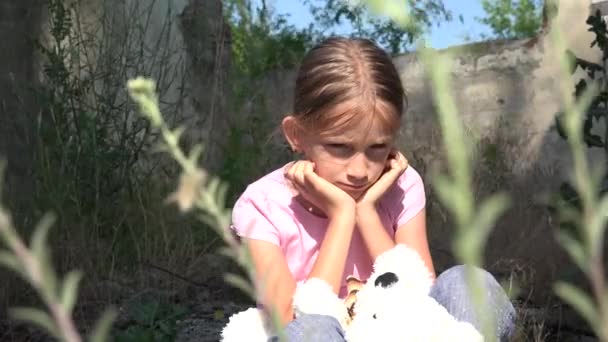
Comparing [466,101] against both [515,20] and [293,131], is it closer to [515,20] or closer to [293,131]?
[293,131]

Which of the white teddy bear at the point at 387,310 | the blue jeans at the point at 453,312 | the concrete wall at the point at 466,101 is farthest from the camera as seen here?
the concrete wall at the point at 466,101

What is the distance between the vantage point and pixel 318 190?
88.9 inches

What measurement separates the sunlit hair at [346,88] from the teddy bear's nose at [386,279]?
372mm

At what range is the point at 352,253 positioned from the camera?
2.47m

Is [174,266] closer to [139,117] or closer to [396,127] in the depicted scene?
[139,117]

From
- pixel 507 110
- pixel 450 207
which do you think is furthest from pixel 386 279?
pixel 507 110

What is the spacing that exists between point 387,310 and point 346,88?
61 cm

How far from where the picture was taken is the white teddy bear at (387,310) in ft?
5.78

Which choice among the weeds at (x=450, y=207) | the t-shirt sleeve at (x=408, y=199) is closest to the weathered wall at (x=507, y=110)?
the t-shirt sleeve at (x=408, y=199)

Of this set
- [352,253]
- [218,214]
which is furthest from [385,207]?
[218,214]

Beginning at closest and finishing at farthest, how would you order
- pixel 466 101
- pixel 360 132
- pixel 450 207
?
pixel 450 207 < pixel 360 132 < pixel 466 101

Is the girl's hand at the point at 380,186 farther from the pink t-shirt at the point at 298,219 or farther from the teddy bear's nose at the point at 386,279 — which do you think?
the teddy bear's nose at the point at 386,279

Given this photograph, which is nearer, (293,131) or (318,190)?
(318,190)

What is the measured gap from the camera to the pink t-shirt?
2369 mm
